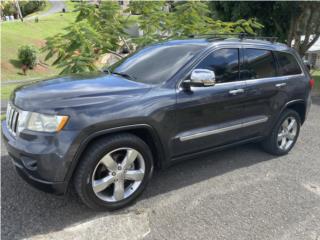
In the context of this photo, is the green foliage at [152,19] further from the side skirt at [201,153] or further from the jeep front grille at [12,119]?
the jeep front grille at [12,119]

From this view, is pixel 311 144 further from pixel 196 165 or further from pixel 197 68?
pixel 197 68

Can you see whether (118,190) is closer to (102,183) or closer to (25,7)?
(102,183)

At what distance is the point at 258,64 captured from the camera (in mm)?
4137

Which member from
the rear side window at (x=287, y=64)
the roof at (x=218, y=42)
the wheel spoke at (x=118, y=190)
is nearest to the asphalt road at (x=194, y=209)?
the wheel spoke at (x=118, y=190)

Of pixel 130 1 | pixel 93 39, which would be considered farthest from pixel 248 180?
pixel 130 1

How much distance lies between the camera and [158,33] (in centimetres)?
796

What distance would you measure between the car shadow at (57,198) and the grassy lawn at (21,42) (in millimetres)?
11493

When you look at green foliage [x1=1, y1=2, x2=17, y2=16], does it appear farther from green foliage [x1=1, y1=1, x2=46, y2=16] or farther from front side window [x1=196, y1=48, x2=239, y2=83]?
front side window [x1=196, y1=48, x2=239, y2=83]

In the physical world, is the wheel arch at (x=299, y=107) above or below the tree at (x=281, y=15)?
below

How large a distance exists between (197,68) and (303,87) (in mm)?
2110

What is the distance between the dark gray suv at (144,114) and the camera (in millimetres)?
2746

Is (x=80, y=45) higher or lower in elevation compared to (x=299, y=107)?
higher

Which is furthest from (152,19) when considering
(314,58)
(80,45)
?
(314,58)

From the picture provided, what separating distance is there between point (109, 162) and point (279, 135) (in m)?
2.85
